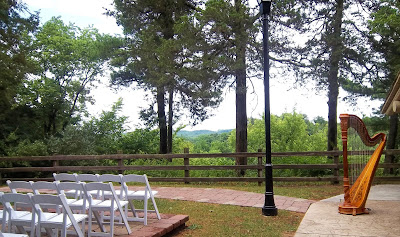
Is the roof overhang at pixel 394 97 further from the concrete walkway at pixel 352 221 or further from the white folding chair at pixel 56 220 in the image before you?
the white folding chair at pixel 56 220

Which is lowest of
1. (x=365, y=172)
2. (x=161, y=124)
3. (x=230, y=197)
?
(x=230, y=197)

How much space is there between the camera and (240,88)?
1335 cm

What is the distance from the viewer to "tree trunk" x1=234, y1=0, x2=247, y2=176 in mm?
12164

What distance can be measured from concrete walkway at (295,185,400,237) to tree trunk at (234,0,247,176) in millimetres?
5734

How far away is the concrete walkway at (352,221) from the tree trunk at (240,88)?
573 centimetres

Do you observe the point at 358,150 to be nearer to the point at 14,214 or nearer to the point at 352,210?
the point at 352,210

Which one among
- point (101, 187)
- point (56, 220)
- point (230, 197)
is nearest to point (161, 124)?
point (230, 197)

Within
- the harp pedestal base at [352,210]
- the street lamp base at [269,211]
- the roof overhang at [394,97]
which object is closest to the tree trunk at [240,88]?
the roof overhang at [394,97]

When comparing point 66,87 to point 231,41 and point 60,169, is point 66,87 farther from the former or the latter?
point 231,41

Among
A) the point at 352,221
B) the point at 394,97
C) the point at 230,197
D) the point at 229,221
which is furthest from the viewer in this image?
the point at 230,197

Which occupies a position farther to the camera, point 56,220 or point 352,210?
point 352,210

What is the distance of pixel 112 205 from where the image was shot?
15.1 ft

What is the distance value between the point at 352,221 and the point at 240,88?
770cm

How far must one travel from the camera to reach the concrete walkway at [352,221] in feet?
18.4
